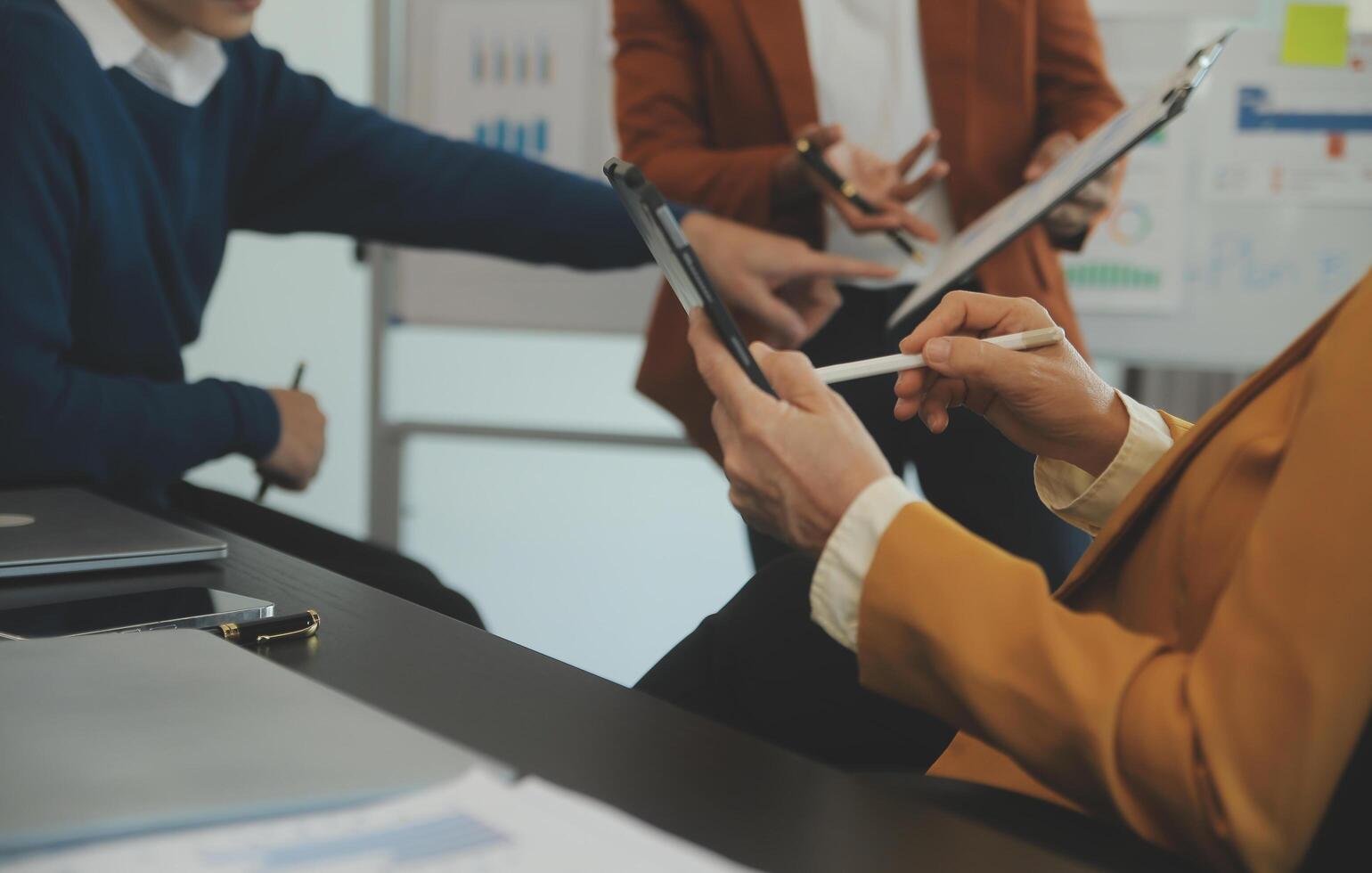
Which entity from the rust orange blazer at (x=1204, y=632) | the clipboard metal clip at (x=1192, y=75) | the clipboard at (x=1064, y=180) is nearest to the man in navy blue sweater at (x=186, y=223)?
the clipboard at (x=1064, y=180)

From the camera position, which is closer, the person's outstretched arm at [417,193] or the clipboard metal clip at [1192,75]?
the clipboard metal clip at [1192,75]

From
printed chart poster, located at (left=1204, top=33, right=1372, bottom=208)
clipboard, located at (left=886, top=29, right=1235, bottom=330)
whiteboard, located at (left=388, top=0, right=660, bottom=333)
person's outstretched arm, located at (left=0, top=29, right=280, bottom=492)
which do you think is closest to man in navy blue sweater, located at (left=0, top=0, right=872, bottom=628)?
person's outstretched arm, located at (left=0, top=29, right=280, bottom=492)

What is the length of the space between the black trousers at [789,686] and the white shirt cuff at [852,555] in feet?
0.73

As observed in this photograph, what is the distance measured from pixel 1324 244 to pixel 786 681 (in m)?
1.86

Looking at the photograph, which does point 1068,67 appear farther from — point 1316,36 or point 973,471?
point 1316,36

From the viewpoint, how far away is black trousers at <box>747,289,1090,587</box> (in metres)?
0.84

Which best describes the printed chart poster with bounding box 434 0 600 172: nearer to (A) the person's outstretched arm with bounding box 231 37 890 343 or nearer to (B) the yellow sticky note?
(A) the person's outstretched arm with bounding box 231 37 890 343

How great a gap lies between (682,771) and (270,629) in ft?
0.81

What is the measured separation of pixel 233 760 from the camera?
41 cm

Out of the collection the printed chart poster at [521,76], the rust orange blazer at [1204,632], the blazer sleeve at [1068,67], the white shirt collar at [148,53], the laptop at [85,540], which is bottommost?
the laptop at [85,540]

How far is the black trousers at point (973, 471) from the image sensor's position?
2.76ft

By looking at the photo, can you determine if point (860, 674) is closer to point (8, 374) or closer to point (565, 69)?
point (8, 374)

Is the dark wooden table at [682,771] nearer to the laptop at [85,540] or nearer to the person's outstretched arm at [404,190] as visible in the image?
the laptop at [85,540]

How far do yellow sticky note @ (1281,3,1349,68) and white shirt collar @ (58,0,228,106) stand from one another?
186 cm
